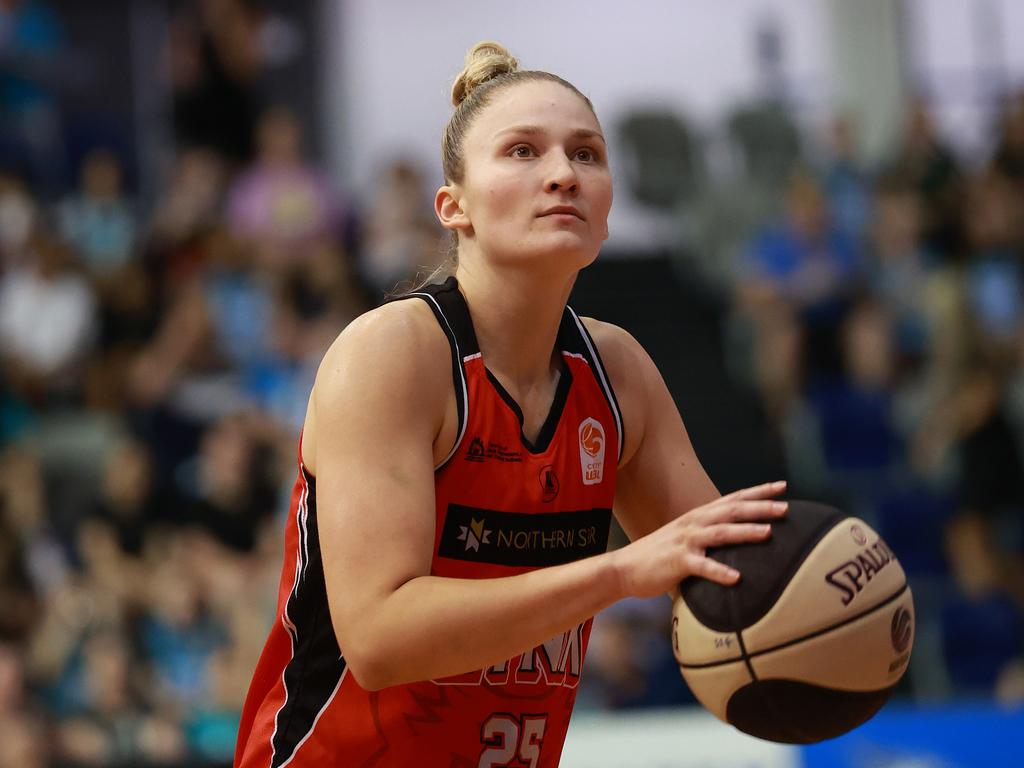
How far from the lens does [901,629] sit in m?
2.70

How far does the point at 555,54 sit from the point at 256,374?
6.18 m

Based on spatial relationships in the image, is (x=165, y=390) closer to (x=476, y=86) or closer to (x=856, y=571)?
(x=476, y=86)

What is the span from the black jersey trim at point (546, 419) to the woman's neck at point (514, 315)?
4cm

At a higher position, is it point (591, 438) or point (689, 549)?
point (591, 438)

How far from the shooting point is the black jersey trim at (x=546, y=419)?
2904 mm

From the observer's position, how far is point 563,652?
2.98 m

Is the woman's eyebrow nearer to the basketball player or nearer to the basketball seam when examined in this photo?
the basketball player

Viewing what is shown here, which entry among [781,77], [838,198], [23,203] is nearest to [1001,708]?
[838,198]

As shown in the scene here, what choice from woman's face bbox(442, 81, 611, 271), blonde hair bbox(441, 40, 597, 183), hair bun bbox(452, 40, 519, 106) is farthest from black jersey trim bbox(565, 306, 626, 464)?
hair bun bbox(452, 40, 519, 106)

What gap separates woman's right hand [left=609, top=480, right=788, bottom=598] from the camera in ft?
8.23

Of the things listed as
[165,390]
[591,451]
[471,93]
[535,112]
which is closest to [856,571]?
[591,451]

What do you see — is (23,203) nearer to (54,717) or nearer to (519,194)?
(54,717)

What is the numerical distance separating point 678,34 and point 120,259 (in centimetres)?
647

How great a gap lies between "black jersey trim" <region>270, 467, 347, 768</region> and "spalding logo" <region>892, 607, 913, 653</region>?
103 cm
